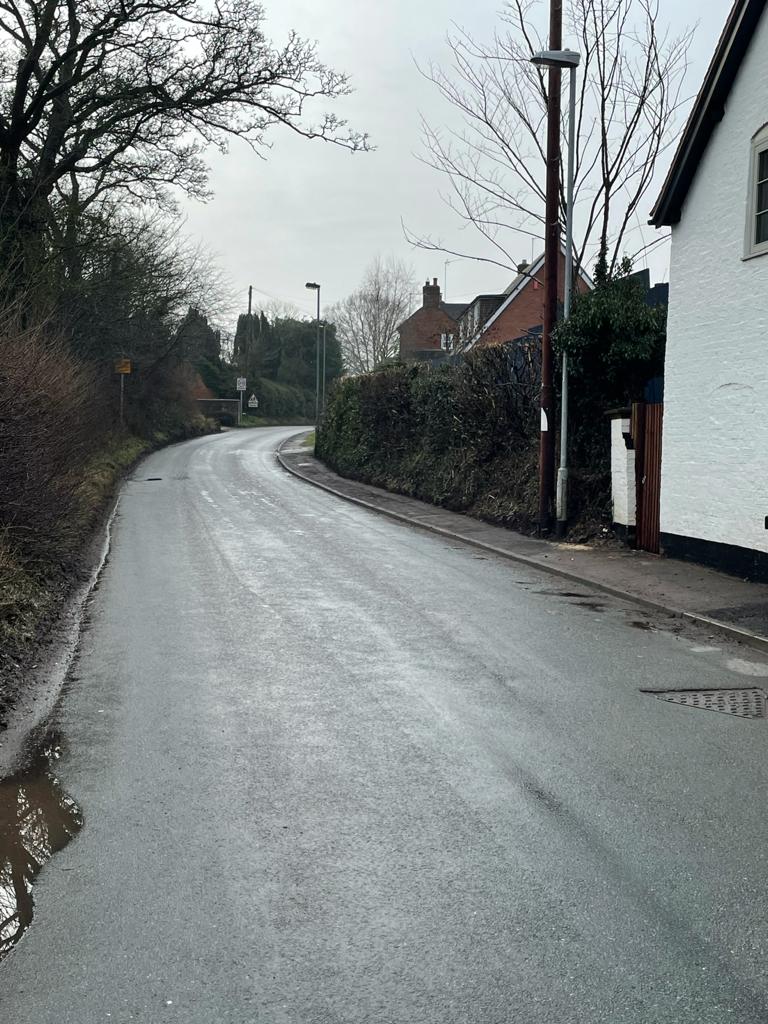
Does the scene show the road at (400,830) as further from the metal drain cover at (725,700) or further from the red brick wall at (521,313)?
the red brick wall at (521,313)

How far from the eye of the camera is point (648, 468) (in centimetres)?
1477

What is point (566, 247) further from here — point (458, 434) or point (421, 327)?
point (421, 327)

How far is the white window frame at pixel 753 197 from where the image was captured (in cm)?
1182

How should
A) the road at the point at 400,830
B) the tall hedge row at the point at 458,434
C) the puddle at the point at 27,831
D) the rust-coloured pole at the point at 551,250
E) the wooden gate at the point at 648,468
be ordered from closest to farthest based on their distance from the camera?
the road at the point at 400,830 → the puddle at the point at 27,831 → the wooden gate at the point at 648,468 → the rust-coloured pole at the point at 551,250 → the tall hedge row at the point at 458,434

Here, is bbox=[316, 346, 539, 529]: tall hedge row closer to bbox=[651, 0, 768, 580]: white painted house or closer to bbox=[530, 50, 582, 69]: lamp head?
bbox=[651, 0, 768, 580]: white painted house

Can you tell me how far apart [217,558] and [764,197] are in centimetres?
887

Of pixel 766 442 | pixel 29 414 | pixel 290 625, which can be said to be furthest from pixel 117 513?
pixel 766 442

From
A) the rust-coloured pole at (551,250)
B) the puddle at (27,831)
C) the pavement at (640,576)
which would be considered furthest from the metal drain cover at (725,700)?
the rust-coloured pole at (551,250)

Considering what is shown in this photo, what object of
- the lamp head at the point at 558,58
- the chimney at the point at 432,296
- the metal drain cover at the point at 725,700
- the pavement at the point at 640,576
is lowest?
the pavement at the point at 640,576

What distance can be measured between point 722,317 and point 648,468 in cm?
293

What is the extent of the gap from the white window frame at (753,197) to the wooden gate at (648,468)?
304 cm

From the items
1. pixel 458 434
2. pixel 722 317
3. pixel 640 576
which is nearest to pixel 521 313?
pixel 458 434

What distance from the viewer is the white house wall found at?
11844 millimetres

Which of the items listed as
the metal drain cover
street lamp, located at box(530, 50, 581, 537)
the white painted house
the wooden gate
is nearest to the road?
the metal drain cover
